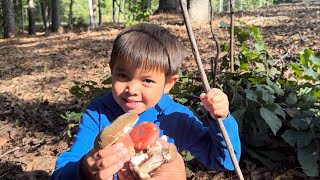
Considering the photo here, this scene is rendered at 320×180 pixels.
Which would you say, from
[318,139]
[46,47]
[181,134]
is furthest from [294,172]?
[46,47]

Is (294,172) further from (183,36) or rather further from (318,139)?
(183,36)

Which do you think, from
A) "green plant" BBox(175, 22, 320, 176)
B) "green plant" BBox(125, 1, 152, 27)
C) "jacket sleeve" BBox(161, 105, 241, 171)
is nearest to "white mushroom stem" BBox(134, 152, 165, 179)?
"jacket sleeve" BBox(161, 105, 241, 171)

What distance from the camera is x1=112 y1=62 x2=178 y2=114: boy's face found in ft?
5.25

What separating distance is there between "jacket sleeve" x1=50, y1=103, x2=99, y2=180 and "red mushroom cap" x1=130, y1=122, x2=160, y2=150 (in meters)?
0.35

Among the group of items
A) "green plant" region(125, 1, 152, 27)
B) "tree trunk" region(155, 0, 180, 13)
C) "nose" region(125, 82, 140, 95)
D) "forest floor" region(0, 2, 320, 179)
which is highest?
"tree trunk" region(155, 0, 180, 13)

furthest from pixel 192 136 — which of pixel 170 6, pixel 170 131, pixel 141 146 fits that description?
pixel 170 6

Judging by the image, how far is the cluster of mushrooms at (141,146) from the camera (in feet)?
3.95

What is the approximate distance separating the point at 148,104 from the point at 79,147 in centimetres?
37

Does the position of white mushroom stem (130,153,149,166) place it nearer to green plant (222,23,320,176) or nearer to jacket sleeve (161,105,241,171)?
jacket sleeve (161,105,241,171)

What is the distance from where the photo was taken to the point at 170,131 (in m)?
1.86

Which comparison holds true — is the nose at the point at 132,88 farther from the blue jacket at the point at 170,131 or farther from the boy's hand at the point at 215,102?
the boy's hand at the point at 215,102

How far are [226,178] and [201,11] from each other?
6.51m

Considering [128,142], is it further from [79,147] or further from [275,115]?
[275,115]

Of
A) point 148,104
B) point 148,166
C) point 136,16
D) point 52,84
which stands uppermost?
point 136,16
